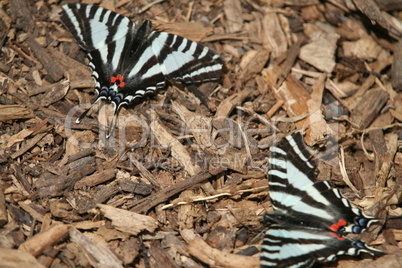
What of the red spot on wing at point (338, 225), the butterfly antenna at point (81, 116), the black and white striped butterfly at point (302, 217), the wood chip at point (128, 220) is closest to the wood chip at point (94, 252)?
the wood chip at point (128, 220)

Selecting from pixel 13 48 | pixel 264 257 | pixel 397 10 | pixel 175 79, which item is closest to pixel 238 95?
pixel 175 79

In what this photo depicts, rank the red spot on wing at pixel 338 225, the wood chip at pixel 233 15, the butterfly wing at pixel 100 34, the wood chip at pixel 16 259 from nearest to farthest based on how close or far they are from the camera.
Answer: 1. the wood chip at pixel 16 259
2. the red spot on wing at pixel 338 225
3. the butterfly wing at pixel 100 34
4. the wood chip at pixel 233 15

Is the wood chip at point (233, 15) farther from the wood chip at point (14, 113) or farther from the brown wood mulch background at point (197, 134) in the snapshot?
the wood chip at point (14, 113)

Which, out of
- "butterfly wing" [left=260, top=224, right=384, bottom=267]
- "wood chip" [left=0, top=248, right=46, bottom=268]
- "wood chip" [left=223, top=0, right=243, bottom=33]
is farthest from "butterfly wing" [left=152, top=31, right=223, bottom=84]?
"wood chip" [left=0, top=248, right=46, bottom=268]

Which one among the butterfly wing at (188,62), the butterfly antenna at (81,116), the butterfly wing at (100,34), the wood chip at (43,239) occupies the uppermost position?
the butterfly wing at (100,34)

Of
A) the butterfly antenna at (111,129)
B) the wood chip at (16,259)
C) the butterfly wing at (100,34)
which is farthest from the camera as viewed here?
the butterfly wing at (100,34)

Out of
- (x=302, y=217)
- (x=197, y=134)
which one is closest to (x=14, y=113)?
(x=197, y=134)

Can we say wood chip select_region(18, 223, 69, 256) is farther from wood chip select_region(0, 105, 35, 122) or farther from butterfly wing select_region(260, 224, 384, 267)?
butterfly wing select_region(260, 224, 384, 267)
